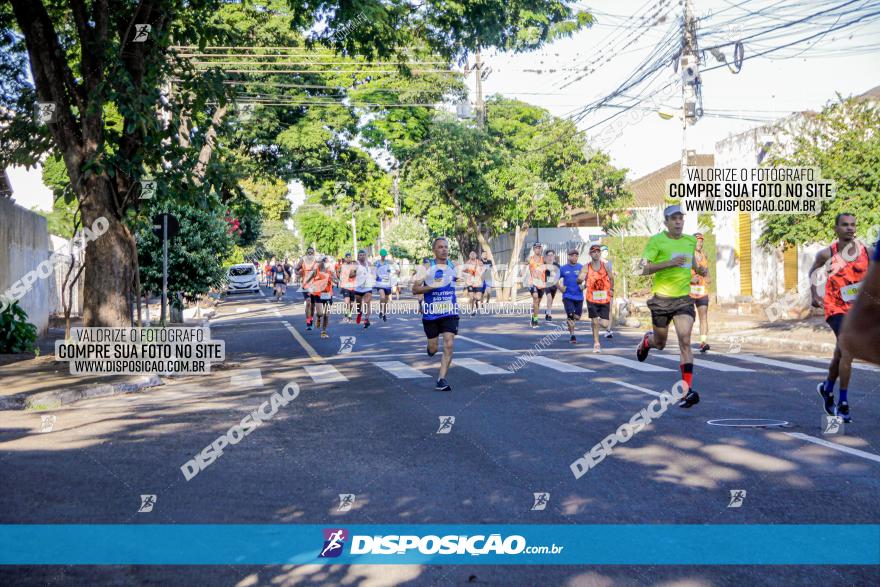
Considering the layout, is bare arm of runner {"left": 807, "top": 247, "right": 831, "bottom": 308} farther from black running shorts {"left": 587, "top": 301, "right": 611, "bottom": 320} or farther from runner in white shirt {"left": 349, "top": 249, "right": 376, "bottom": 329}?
runner in white shirt {"left": 349, "top": 249, "right": 376, "bottom": 329}

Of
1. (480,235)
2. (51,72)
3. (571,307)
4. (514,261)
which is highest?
(51,72)

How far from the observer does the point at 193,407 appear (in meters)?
11.3

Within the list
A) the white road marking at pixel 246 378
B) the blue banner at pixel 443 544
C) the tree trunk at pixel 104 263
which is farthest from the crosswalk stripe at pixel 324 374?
the blue banner at pixel 443 544

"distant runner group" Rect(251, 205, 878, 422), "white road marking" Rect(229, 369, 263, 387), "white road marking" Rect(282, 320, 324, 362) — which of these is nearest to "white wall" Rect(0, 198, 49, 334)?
"white road marking" Rect(282, 320, 324, 362)

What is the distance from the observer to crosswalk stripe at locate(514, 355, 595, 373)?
46.3 feet

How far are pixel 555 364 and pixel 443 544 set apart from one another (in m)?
9.94

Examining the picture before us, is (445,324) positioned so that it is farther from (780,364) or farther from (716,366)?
(780,364)

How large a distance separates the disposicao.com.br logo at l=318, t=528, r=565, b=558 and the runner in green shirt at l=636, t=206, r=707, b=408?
5.71m

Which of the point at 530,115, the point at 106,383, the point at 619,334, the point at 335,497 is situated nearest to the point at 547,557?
the point at 335,497

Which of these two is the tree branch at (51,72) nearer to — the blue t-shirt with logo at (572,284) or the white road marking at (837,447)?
the blue t-shirt with logo at (572,284)

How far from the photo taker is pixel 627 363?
15.0 m

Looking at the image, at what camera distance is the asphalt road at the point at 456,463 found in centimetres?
489

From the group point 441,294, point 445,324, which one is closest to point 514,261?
point 445,324

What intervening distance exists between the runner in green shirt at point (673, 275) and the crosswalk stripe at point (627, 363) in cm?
320
